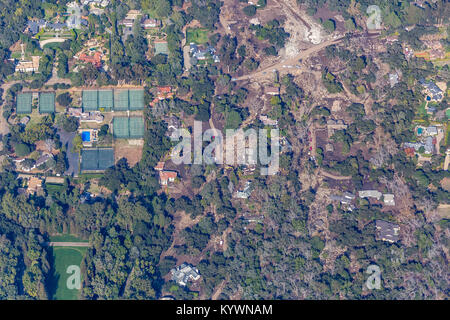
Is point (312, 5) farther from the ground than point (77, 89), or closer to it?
farther from the ground

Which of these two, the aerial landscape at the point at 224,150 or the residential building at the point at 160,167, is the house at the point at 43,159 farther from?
the residential building at the point at 160,167

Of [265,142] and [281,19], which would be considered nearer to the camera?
[265,142]

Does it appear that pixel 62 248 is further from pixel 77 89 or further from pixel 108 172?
pixel 77 89

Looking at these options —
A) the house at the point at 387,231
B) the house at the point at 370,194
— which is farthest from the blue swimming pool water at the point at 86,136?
the house at the point at 387,231

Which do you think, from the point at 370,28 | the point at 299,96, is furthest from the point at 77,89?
the point at 370,28

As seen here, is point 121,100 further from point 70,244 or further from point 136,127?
point 70,244

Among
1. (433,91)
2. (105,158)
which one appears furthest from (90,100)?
(433,91)

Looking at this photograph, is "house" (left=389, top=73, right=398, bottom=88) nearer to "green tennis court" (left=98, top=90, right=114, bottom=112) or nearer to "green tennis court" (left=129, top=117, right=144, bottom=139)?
"green tennis court" (left=129, top=117, right=144, bottom=139)

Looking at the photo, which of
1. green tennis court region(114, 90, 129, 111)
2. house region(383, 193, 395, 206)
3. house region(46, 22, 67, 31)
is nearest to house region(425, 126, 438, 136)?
house region(383, 193, 395, 206)
